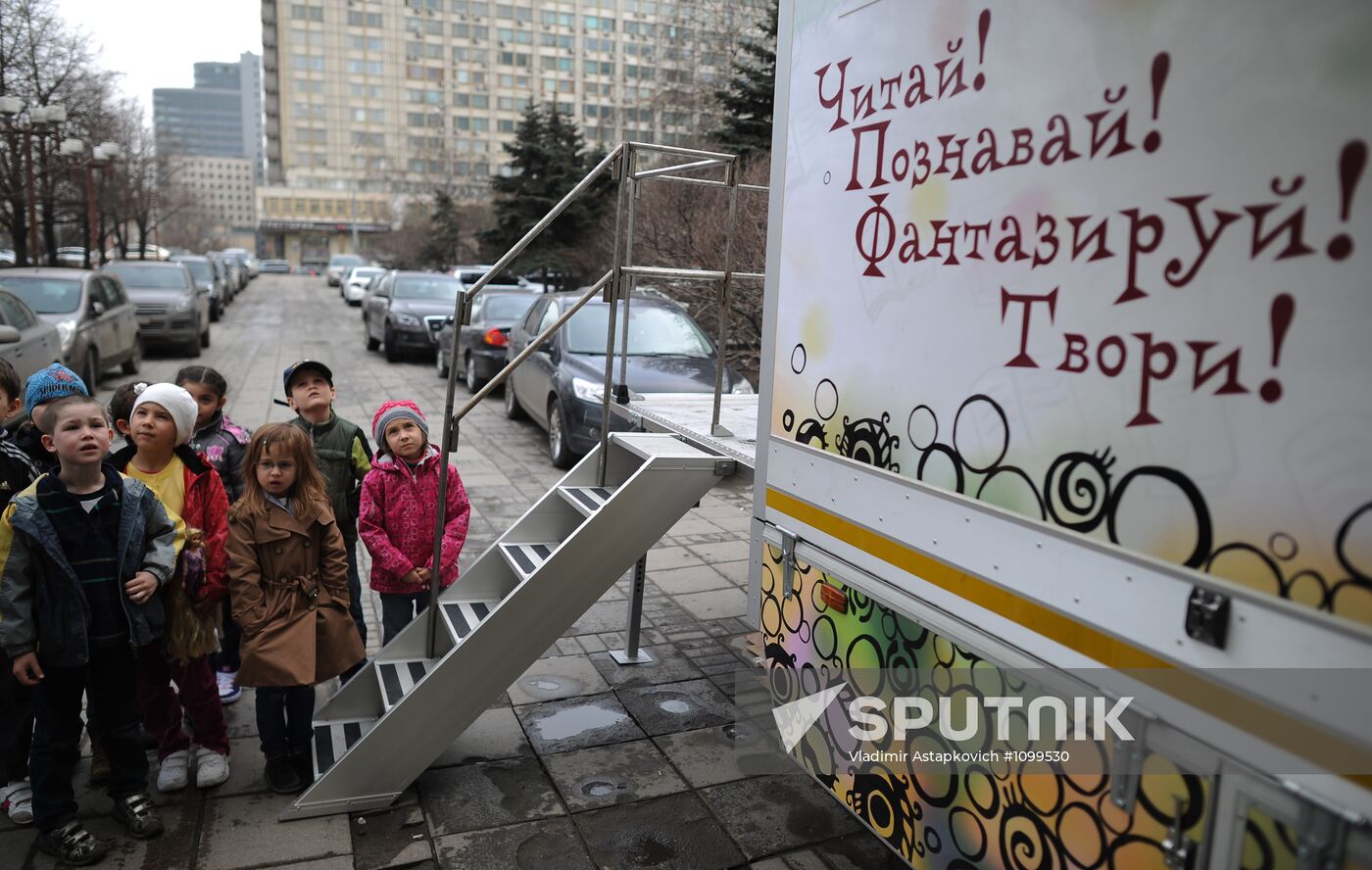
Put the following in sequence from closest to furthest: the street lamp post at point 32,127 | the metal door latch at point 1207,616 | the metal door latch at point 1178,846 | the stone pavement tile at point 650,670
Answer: the metal door latch at point 1207,616 → the metal door latch at point 1178,846 → the stone pavement tile at point 650,670 → the street lamp post at point 32,127

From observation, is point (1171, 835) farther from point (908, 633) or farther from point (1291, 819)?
point (908, 633)

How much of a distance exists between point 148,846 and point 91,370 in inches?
397

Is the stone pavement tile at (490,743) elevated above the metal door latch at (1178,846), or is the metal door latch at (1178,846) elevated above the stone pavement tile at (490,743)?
the metal door latch at (1178,846)

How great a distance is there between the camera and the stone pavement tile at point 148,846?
10.4 feet

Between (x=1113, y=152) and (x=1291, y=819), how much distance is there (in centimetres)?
123

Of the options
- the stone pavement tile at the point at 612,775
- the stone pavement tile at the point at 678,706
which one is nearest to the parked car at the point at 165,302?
the stone pavement tile at the point at 678,706

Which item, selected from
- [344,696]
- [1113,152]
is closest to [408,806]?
[344,696]

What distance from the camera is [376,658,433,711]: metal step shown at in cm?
376

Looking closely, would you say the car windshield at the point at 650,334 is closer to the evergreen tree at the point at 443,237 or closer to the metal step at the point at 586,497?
the metal step at the point at 586,497

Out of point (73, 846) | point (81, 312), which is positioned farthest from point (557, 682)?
point (81, 312)

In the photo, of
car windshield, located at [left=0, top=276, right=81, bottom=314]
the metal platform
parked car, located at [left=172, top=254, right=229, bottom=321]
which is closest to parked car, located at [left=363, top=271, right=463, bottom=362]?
car windshield, located at [left=0, top=276, right=81, bottom=314]

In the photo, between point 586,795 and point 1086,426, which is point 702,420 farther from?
point 1086,426

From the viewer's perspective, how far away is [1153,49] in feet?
5.86

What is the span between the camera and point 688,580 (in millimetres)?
6434
